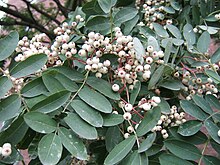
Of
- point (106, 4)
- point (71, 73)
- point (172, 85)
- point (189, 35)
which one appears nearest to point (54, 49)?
point (71, 73)

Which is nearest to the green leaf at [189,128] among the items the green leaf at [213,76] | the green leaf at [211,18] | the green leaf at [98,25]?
the green leaf at [213,76]

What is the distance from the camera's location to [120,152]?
0.69 m

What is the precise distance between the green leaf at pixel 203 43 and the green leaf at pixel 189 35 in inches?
1.1

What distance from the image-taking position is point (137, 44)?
0.80m

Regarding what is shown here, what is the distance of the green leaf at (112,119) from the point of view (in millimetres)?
717

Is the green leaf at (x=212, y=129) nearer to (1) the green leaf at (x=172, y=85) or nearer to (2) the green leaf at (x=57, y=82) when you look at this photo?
(1) the green leaf at (x=172, y=85)

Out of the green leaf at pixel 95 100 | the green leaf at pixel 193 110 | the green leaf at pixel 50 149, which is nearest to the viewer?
the green leaf at pixel 50 149

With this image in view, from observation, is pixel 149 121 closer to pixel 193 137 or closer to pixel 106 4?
pixel 193 137

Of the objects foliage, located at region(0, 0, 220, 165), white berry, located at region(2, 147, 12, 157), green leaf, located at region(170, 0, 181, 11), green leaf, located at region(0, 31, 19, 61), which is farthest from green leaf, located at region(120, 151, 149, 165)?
green leaf, located at region(170, 0, 181, 11)

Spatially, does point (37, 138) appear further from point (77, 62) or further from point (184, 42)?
point (184, 42)

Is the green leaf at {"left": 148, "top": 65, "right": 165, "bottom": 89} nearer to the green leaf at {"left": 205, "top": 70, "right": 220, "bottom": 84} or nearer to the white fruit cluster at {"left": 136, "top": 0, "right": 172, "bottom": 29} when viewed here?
the green leaf at {"left": 205, "top": 70, "right": 220, "bottom": 84}

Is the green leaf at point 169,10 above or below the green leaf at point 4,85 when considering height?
below

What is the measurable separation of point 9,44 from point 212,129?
485 mm

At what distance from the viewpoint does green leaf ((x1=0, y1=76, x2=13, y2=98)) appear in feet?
2.29
